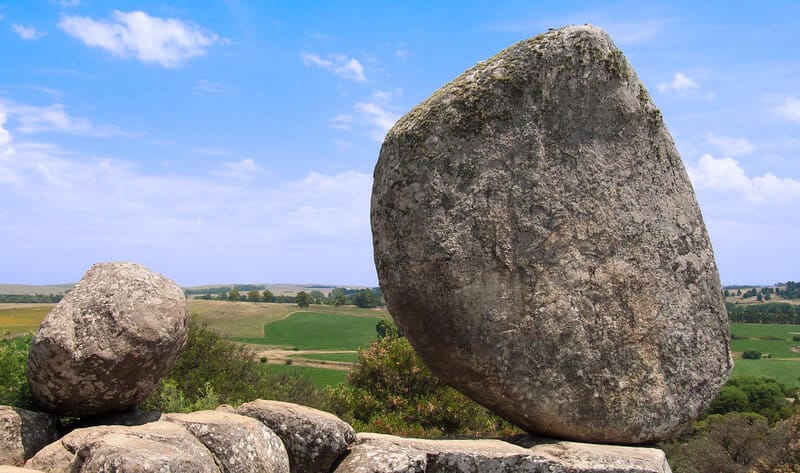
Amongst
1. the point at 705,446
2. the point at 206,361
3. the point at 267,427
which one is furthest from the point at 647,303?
the point at 705,446

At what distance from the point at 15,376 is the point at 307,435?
442 cm

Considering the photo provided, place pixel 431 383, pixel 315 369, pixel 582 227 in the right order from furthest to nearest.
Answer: pixel 315 369 < pixel 431 383 < pixel 582 227

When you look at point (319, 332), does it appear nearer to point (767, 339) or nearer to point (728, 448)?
point (728, 448)

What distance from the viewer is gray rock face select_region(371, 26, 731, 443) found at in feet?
26.2

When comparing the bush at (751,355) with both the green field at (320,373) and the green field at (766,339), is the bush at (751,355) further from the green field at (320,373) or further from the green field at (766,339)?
the green field at (320,373)

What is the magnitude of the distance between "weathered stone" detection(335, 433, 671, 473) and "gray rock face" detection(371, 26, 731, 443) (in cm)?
49

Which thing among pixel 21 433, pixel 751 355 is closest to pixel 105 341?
pixel 21 433

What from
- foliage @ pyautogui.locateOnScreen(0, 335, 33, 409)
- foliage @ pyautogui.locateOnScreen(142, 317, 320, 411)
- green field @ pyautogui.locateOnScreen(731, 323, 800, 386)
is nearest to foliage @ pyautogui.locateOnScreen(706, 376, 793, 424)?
green field @ pyautogui.locateOnScreen(731, 323, 800, 386)

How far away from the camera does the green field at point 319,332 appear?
67125 millimetres

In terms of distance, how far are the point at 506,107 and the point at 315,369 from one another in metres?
46.7

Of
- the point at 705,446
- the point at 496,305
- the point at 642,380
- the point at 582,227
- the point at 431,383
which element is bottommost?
the point at 705,446

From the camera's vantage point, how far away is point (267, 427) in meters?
7.95

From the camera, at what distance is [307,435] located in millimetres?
8102

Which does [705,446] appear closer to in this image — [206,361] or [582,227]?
[206,361]
